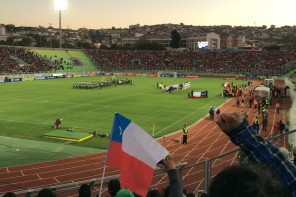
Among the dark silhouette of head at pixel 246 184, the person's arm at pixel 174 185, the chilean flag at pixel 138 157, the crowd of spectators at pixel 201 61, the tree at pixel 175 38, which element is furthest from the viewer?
the tree at pixel 175 38

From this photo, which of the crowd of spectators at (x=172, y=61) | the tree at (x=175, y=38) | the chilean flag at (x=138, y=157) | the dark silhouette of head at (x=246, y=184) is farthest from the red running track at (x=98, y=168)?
the tree at (x=175, y=38)

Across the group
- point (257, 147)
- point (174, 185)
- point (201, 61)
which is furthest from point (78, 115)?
point (201, 61)

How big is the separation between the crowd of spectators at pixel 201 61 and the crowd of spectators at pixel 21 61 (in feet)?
65.7

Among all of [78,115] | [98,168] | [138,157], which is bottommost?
[98,168]

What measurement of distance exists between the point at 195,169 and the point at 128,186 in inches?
537

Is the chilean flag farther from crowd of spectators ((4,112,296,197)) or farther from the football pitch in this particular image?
the football pitch

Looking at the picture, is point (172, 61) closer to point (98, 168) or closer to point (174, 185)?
point (98, 168)

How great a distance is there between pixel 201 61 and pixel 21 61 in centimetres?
5223

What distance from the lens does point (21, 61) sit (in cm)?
8775

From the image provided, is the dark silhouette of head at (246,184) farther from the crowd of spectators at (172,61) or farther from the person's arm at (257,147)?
the crowd of spectators at (172,61)

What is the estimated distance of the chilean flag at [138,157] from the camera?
4062 millimetres

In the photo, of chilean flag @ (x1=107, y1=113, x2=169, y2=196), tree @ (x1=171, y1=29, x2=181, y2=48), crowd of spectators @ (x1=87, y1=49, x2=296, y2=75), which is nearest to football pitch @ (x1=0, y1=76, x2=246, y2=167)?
chilean flag @ (x1=107, y1=113, x2=169, y2=196)

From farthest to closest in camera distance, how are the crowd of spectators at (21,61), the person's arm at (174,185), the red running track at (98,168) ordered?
the crowd of spectators at (21,61), the red running track at (98,168), the person's arm at (174,185)

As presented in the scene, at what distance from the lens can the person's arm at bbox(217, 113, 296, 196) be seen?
1998 millimetres
